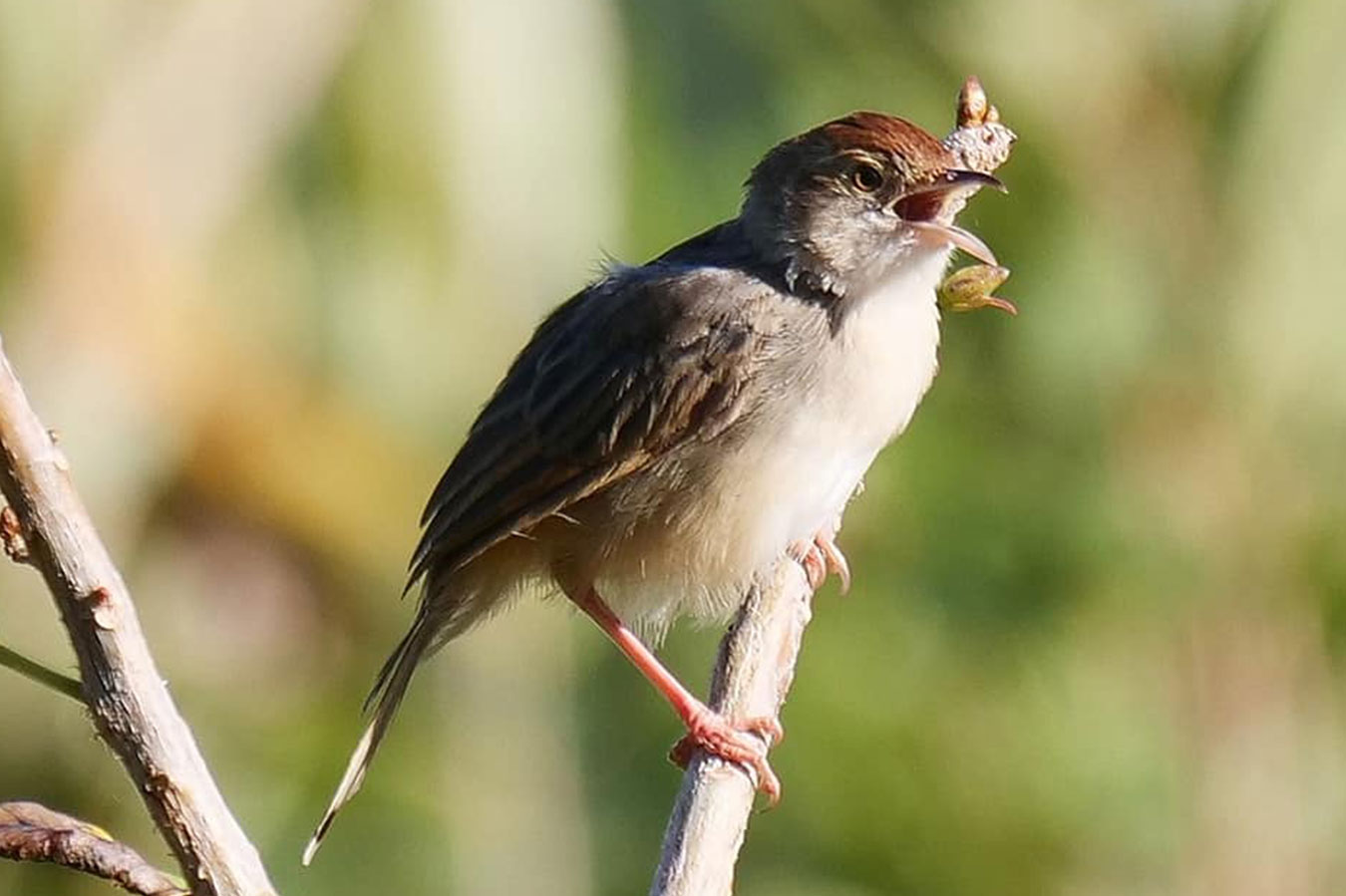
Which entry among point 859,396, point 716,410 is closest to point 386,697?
point 716,410

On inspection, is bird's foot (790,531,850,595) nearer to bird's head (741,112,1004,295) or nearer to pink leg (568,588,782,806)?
pink leg (568,588,782,806)

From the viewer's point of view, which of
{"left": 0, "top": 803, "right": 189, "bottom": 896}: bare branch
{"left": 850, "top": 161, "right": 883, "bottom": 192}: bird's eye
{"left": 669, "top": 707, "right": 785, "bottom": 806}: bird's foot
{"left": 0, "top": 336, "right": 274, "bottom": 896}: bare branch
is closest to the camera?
{"left": 0, "top": 336, "right": 274, "bottom": 896}: bare branch

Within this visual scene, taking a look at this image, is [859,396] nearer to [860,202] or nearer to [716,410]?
[716,410]

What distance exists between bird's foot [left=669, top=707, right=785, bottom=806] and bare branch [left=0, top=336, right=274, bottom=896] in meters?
1.63

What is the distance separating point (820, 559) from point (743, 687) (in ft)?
1.99

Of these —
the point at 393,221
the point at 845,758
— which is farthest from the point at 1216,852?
the point at 393,221

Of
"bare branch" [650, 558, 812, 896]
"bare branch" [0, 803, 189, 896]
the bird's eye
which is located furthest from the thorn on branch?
the bird's eye

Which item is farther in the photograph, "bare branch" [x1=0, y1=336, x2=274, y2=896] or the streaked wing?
the streaked wing

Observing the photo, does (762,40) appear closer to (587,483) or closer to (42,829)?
(587,483)

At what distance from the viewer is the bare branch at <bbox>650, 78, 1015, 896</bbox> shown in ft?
9.89

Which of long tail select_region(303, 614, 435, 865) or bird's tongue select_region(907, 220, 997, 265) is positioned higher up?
bird's tongue select_region(907, 220, 997, 265)

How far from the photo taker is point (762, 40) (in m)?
5.04

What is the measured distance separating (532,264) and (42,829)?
1.92 meters

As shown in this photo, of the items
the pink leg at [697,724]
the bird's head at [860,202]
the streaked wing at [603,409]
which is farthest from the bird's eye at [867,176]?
the pink leg at [697,724]
